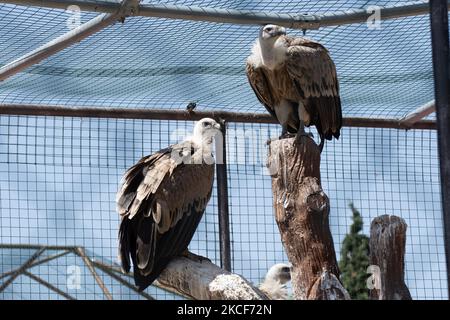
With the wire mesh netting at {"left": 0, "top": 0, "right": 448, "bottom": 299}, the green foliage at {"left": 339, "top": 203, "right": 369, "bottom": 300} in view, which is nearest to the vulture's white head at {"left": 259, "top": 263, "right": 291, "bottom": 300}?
the wire mesh netting at {"left": 0, "top": 0, "right": 448, "bottom": 299}

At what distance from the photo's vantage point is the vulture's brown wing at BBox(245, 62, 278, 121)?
9.45 metres

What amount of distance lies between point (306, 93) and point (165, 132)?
4.04ft

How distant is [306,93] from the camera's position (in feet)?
30.5

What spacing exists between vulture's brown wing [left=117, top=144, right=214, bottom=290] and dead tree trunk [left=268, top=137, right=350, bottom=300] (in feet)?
2.95

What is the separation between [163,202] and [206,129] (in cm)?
85

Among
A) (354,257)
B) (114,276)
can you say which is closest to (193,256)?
(114,276)

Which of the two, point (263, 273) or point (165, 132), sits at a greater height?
point (165, 132)

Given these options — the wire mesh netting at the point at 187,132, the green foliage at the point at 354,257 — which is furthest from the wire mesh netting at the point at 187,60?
the green foliage at the point at 354,257

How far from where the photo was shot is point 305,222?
7238 millimetres

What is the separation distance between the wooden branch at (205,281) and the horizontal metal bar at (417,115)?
120 inches
